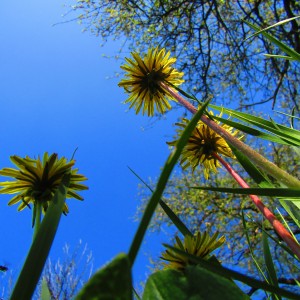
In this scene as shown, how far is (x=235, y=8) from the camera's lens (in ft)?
19.2

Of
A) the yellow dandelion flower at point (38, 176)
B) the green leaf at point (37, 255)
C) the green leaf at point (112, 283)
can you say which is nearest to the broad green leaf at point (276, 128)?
the yellow dandelion flower at point (38, 176)

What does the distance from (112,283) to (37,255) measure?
0.13 metres

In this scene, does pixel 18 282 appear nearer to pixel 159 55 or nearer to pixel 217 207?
pixel 159 55

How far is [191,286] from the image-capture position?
0.69 feet

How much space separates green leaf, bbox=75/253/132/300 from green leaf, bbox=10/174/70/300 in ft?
0.32

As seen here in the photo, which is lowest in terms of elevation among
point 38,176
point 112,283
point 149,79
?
point 112,283

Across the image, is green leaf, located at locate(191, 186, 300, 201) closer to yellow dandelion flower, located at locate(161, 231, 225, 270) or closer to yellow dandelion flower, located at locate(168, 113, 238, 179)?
yellow dandelion flower, located at locate(161, 231, 225, 270)

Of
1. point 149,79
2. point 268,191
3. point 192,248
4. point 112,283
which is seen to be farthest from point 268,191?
point 149,79

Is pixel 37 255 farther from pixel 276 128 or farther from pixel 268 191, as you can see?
pixel 276 128

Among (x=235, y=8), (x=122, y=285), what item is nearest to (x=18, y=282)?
(x=122, y=285)

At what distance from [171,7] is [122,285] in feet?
18.4

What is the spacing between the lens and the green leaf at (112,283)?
173 mm

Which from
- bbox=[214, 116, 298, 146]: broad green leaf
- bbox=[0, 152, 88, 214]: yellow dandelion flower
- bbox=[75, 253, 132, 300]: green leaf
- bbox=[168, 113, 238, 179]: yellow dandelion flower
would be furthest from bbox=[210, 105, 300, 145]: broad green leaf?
bbox=[75, 253, 132, 300]: green leaf

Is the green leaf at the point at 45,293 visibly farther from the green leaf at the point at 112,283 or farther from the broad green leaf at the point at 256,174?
the broad green leaf at the point at 256,174
